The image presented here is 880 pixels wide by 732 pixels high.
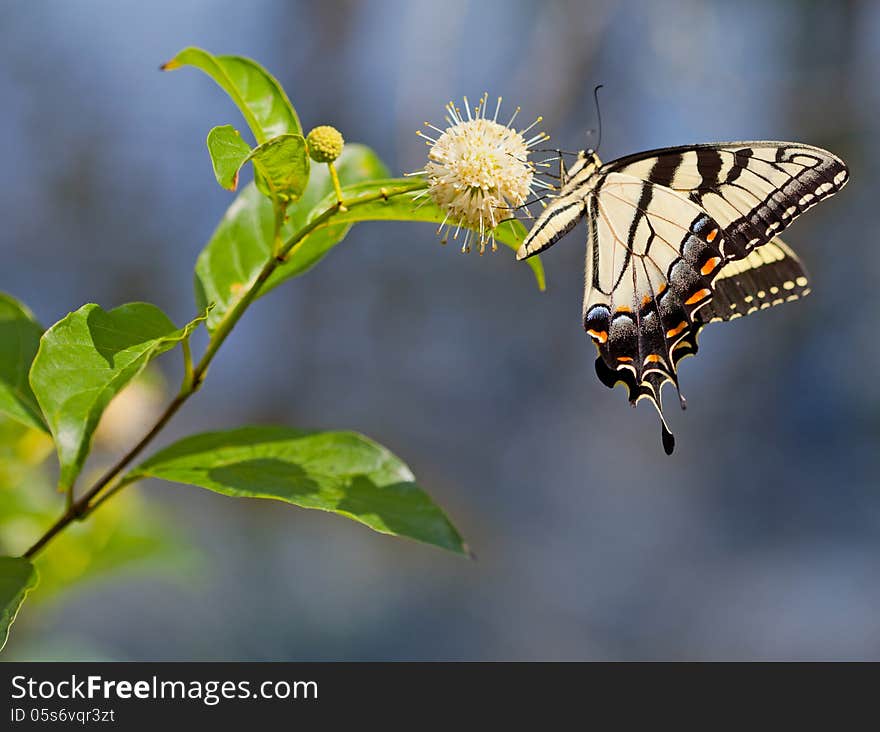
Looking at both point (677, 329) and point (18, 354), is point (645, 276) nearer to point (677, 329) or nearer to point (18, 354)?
point (677, 329)

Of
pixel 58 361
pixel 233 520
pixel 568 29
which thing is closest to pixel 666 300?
pixel 58 361

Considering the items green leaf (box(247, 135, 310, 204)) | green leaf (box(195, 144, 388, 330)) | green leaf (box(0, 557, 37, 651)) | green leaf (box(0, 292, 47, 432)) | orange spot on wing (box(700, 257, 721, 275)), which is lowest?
green leaf (box(0, 557, 37, 651))

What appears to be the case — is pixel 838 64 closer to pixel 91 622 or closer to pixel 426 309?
pixel 426 309

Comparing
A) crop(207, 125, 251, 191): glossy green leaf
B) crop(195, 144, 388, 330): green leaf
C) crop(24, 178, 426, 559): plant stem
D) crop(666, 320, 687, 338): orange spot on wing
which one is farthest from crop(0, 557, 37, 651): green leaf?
crop(666, 320, 687, 338): orange spot on wing

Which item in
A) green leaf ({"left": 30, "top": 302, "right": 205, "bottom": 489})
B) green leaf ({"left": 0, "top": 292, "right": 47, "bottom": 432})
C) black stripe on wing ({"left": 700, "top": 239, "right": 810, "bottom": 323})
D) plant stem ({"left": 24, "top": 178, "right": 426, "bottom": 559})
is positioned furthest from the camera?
black stripe on wing ({"left": 700, "top": 239, "right": 810, "bottom": 323})

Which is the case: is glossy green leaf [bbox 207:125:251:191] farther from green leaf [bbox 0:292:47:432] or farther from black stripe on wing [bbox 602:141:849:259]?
black stripe on wing [bbox 602:141:849:259]

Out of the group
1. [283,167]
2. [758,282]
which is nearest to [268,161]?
[283,167]
